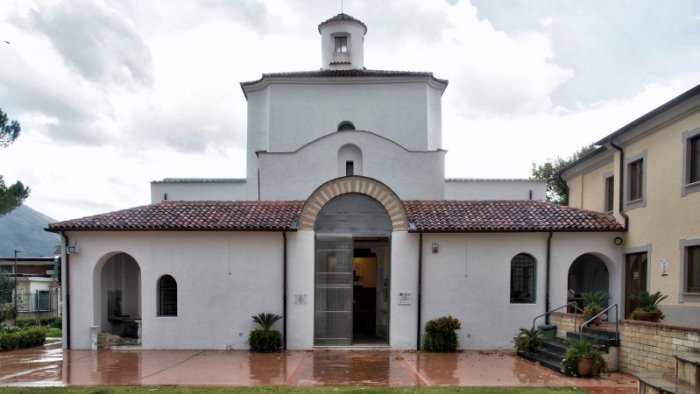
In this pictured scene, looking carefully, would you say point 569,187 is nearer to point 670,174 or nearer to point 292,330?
point 670,174

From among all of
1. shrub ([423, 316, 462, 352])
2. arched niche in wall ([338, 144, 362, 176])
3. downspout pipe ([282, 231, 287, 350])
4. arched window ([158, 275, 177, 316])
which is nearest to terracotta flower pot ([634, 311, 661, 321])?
shrub ([423, 316, 462, 352])

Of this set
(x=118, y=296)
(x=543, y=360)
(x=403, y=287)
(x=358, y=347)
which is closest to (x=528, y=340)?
(x=543, y=360)

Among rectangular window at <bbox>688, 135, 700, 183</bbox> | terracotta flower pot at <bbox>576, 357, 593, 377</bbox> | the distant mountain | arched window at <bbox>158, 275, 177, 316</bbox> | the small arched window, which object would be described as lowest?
the distant mountain

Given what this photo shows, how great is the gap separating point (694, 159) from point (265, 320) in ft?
40.0

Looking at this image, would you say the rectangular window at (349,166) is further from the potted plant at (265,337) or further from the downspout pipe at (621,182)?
the downspout pipe at (621,182)

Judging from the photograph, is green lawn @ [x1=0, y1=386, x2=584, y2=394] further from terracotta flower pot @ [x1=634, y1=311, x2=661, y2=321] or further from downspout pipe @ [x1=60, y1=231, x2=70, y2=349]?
downspout pipe @ [x1=60, y1=231, x2=70, y2=349]

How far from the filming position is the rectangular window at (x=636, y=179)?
15.4 metres

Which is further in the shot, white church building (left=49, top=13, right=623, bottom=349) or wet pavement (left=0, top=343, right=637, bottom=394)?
white church building (left=49, top=13, right=623, bottom=349)

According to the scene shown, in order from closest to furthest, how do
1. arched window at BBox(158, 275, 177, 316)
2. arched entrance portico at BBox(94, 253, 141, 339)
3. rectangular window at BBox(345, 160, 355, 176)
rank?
arched window at BBox(158, 275, 177, 316)
arched entrance portico at BBox(94, 253, 141, 339)
rectangular window at BBox(345, 160, 355, 176)

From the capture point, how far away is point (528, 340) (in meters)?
14.5

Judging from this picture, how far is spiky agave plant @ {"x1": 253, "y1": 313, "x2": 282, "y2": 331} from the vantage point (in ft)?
51.0

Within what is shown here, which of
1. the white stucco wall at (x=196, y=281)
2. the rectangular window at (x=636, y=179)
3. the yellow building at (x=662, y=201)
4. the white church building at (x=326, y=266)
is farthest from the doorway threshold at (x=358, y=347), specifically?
the rectangular window at (x=636, y=179)

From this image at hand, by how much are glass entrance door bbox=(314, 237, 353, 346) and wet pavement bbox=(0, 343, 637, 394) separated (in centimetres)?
76

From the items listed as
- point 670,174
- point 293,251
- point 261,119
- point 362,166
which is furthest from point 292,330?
point 261,119
